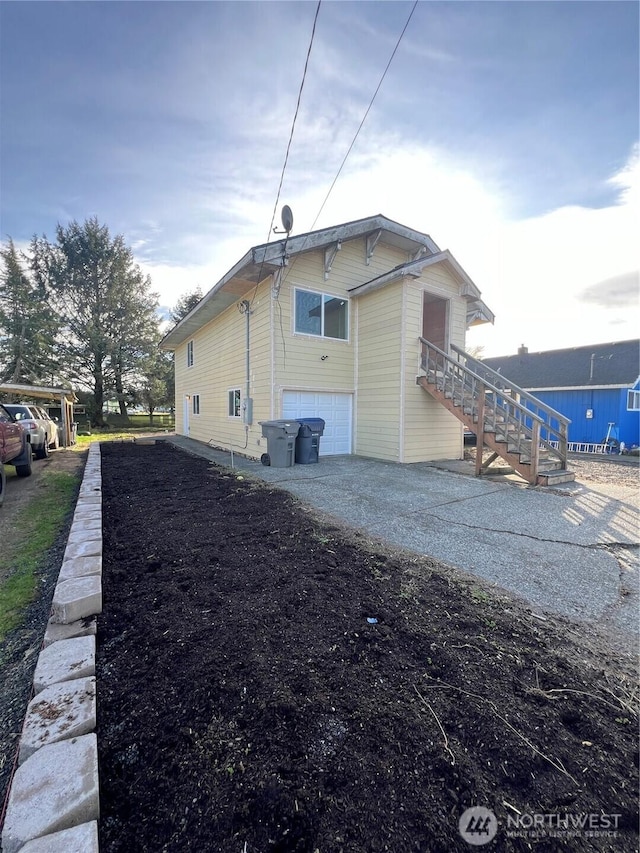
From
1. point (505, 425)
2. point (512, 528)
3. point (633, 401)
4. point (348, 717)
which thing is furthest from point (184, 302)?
point (348, 717)

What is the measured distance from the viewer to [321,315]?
972 centimetres

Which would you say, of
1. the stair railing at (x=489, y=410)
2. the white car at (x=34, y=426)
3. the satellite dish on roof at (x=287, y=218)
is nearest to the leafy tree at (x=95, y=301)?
the white car at (x=34, y=426)

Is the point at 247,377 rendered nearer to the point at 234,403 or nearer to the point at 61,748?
the point at 234,403

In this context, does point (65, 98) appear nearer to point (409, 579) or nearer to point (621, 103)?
point (621, 103)

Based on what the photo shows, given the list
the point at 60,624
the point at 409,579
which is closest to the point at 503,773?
the point at 409,579

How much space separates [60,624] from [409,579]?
8.34 ft

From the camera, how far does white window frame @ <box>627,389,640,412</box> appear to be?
14953 mm

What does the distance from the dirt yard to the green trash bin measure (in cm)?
530

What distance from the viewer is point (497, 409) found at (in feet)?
25.1

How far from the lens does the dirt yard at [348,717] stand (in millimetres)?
1188

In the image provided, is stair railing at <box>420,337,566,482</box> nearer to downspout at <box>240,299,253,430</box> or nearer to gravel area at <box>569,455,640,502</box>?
gravel area at <box>569,455,640,502</box>

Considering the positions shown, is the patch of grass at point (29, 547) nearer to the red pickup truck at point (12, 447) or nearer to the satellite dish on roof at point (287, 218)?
the red pickup truck at point (12, 447)

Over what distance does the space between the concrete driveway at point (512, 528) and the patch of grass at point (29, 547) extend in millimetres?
3282

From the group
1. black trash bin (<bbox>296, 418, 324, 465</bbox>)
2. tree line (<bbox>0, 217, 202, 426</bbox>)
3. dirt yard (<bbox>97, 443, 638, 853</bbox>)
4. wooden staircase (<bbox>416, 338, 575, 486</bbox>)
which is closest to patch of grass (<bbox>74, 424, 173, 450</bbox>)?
tree line (<bbox>0, 217, 202, 426</bbox>)
